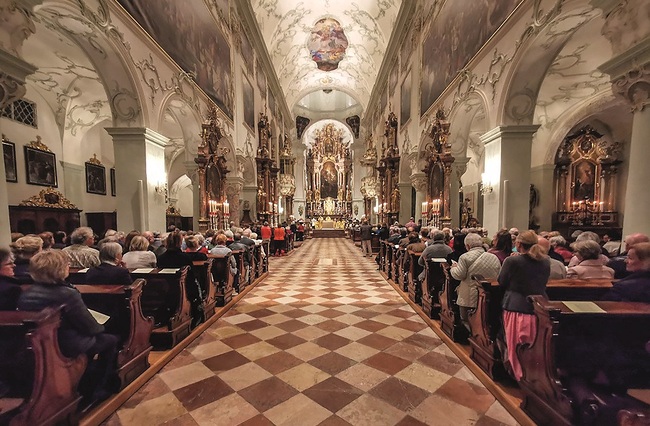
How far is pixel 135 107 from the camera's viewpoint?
566 centimetres

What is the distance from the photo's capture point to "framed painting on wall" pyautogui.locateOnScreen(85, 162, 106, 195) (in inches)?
418

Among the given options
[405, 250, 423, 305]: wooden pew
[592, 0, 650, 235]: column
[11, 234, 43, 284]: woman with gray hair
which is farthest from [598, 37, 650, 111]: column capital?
[11, 234, 43, 284]: woman with gray hair

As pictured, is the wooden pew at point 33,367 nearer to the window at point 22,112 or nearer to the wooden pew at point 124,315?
the wooden pew at point 124,315

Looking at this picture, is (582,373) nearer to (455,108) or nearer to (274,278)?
(274,278)

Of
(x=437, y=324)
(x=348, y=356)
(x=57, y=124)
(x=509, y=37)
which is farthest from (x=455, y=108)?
(x=57, y=124)

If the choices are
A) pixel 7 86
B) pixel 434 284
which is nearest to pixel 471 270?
pixel 434 284

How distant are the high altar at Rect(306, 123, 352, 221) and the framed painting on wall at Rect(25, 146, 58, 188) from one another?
63.2ft

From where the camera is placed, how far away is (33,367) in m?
Result: 1.69

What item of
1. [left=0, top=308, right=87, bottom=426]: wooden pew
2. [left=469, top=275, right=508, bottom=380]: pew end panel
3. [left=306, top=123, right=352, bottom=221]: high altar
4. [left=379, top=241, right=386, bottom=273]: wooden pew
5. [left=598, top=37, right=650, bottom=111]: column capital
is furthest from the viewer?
[left=306, top=123, right=352, bottom=221]: high altar

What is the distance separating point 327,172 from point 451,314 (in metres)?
24.7

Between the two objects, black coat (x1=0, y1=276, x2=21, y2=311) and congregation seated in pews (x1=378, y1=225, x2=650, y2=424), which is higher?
black coat (x1=0, y1=276, x2=21, y2=311)

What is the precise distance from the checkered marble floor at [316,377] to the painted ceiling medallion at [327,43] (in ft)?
59.0

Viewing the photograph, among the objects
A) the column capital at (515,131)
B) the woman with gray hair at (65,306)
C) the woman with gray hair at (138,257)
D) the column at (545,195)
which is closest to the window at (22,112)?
the woman with gray hair at (138,257)

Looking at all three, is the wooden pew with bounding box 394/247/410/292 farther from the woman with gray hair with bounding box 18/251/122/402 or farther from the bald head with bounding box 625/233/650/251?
the woman with gray hair with bounding box 18/251/122/402
